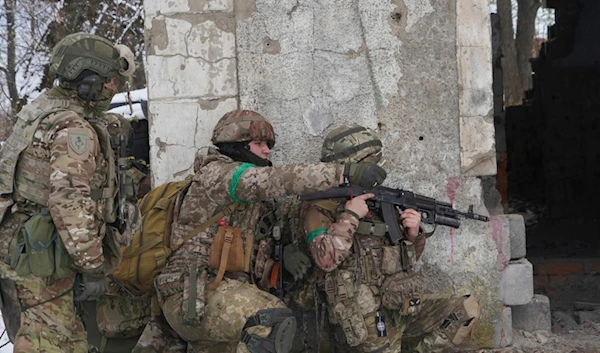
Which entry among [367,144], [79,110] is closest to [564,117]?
[367,144]

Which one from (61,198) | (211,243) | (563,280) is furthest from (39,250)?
(563,280)

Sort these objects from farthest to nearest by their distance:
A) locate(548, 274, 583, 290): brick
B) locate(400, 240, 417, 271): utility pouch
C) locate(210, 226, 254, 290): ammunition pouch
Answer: locate(548, 274, 583, 290): brick
locate(400, 240, 417, 271): utility pouch
locate(210, 226, 254, 290): ammunition pouch

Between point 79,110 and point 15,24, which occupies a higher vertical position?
point 15,24

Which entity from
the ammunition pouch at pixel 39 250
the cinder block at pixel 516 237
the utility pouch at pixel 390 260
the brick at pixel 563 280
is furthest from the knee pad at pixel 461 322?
the brick at pixel 563 280

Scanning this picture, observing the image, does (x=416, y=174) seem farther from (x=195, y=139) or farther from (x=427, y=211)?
(x=195, y=139)

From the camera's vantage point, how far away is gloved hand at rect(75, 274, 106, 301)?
10.3ft

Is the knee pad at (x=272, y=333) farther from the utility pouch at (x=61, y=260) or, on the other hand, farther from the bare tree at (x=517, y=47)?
the bare tree at (x=517, y=47)

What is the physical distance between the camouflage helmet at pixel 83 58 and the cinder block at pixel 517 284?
7.48ft

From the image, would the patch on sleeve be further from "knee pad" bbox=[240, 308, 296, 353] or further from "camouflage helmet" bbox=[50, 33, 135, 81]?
"knee pad" bbox=[240, 308, 296, 353]

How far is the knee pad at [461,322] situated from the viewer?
3645 mm

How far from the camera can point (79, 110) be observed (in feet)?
10.1

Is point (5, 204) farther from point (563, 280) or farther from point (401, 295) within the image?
point (563, 280)

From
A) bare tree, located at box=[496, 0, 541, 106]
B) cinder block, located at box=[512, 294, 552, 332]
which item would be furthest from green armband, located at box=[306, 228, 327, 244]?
bare tree, located at box=[496, 0, 541, 106]

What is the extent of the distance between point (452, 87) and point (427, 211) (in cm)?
77
